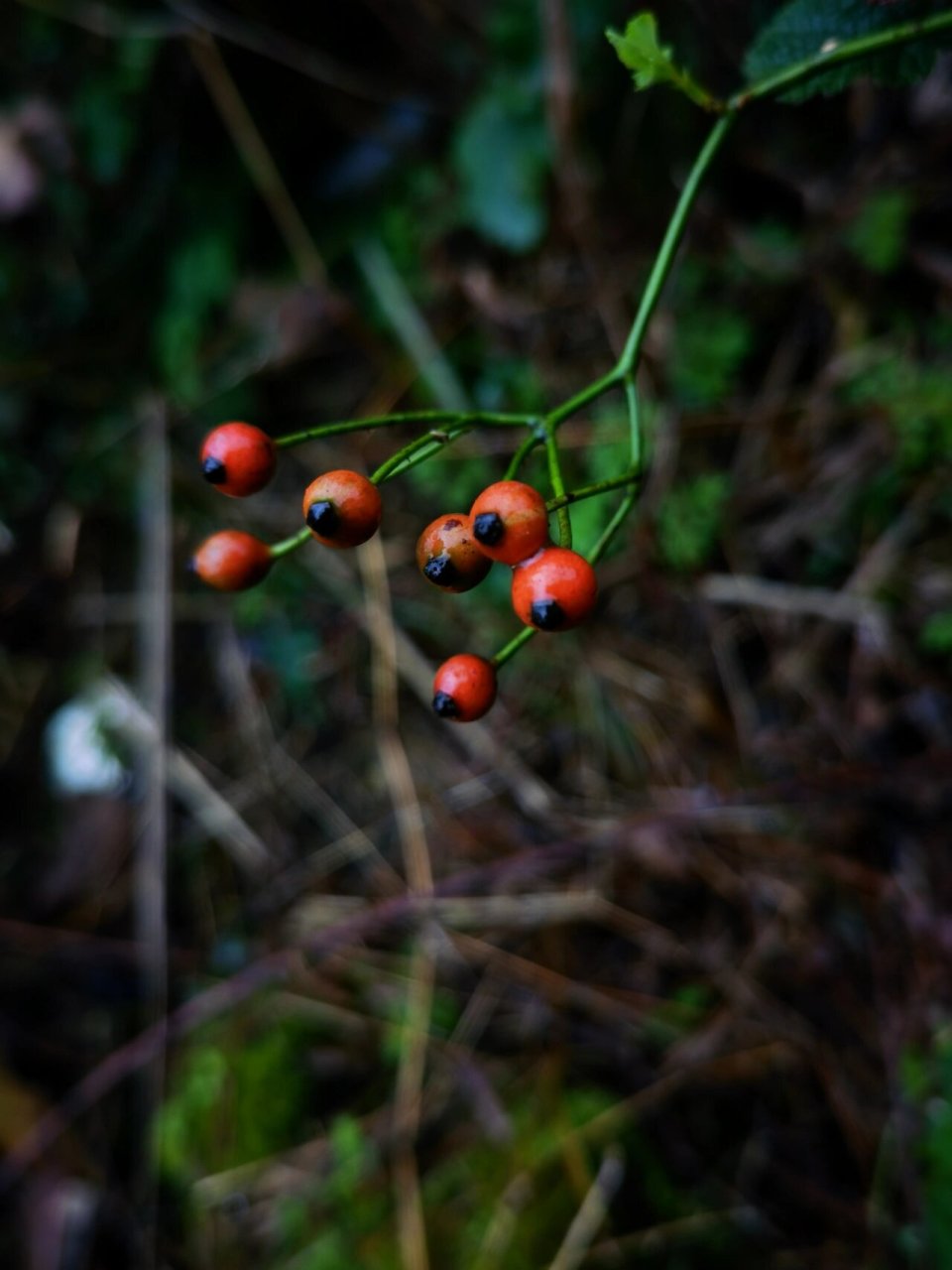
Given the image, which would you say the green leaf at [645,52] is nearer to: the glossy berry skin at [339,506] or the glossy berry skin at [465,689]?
the glossy berry skin at [339,506]

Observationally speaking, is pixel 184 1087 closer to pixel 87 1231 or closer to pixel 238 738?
pixel 87 1231

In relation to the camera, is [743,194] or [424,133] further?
[424,133]

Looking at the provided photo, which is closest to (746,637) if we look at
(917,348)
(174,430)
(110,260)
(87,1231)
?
(917,348)

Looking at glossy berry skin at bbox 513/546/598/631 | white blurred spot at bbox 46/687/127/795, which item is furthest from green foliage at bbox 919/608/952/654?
white blurred spot at bbox 46/687/127/795

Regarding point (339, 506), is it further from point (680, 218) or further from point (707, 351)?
point (707, 351)

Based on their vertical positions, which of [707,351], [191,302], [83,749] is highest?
[191,302]

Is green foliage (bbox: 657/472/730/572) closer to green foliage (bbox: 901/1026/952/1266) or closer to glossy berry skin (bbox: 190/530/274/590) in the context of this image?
green foliage (bbox: 901/1026/952/1266)

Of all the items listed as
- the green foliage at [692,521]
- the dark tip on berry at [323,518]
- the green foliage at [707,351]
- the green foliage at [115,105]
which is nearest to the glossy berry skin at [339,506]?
the dark tip on berry at [323,518]

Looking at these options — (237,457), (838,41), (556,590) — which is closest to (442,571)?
(556,590)
